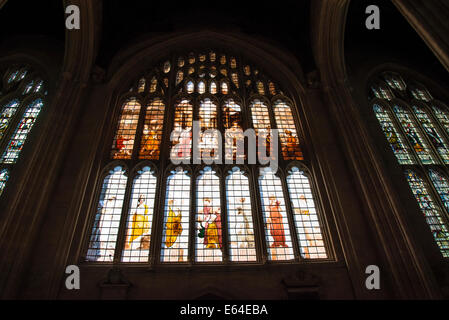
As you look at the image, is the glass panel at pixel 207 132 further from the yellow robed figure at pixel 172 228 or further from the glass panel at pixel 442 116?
the glass panel at pixel 442 116

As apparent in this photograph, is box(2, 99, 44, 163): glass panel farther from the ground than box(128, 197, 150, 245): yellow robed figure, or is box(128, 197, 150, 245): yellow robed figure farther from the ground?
box(2, 99, 44, 163): glass panel

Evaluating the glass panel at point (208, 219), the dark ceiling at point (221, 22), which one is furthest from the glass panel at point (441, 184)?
the glass panel at point (208, 219)

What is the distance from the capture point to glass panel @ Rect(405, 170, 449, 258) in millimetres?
8055

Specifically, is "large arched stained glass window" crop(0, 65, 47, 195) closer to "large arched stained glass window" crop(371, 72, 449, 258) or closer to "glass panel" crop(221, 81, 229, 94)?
"glass panel" crop(221, 81, 229, 94)

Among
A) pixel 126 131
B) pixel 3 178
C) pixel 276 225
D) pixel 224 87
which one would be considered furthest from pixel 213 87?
pixel 3 178

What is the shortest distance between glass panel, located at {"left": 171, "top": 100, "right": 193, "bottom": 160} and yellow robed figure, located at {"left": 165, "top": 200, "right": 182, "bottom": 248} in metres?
2.04

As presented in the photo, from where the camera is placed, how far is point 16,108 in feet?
35.3

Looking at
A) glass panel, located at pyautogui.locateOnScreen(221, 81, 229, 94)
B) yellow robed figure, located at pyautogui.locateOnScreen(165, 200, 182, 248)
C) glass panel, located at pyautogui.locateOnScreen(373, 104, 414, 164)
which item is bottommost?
yellow robed figure, located at pyautogui.locateOnScreen(165, 200, 182, 248)

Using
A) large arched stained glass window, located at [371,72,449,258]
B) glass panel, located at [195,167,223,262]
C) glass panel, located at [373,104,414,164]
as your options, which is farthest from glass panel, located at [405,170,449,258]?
glass panel, located at [195,167,223,262]

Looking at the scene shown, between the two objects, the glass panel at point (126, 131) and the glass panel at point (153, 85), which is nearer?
the glass panel at point (126, 131)

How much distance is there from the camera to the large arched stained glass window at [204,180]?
8008 millimetres

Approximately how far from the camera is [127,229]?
824 cm

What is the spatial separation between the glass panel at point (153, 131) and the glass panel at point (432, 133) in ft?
30.5

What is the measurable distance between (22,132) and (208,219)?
6795mm
